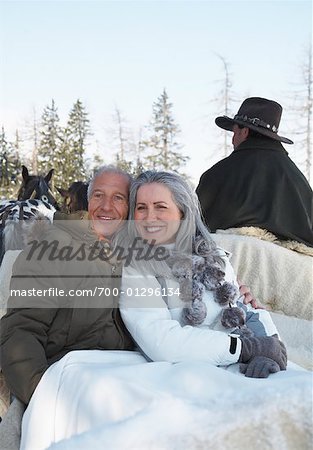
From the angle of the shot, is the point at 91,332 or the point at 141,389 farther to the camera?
the point at 91,332

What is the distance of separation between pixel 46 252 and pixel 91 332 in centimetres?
34

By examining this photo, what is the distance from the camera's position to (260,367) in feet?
6.27

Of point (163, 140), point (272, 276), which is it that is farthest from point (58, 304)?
point (163, 140)

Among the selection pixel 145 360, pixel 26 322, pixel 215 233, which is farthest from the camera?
pixel 215 233

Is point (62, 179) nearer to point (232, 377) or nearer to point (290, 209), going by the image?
point (290, 209)

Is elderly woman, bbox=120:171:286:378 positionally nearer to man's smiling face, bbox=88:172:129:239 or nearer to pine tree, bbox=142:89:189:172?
man's smiling face, bbox=88:172:129:239

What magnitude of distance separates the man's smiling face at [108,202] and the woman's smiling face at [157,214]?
14 cm

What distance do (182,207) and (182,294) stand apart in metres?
0.39

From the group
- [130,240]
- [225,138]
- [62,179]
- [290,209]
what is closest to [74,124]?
[62,179]

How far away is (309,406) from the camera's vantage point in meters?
1.50

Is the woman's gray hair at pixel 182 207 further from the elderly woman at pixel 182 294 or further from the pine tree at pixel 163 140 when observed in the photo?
the pine tree at pixel 163 140

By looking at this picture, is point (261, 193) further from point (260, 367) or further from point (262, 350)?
point (260, 367)

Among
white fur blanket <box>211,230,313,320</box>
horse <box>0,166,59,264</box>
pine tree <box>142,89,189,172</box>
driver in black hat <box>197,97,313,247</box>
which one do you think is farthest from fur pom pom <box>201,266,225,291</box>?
pine tree <box>142,89,189,172</box>

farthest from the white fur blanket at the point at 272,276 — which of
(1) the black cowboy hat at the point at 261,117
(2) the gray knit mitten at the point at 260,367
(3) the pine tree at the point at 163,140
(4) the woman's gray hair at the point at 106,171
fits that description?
(3) the pine tree at the point at 163,140
